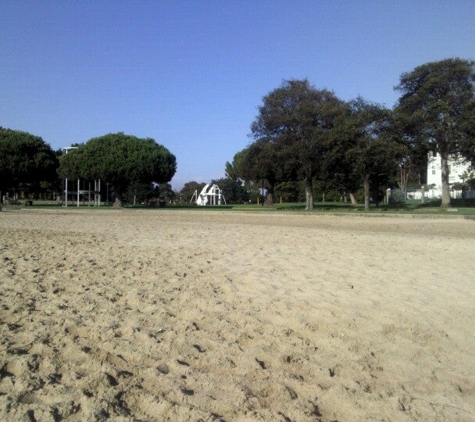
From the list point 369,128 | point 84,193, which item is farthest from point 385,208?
point 84,193

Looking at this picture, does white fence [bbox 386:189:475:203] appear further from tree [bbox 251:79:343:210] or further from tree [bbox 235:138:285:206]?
tree [bbox 251:79:343:210]

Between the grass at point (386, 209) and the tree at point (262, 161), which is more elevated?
the tree at point (262, 161)

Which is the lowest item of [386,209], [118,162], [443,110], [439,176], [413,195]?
[386,209]

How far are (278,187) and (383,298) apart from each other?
7426 centimetres

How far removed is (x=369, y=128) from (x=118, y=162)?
94.2ft

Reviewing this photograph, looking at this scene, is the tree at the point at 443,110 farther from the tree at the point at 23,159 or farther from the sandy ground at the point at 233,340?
the tree at the point at 23,159

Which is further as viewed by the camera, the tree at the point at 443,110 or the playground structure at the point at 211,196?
the playground structure at the point at 211,196

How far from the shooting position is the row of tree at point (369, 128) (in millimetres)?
34438

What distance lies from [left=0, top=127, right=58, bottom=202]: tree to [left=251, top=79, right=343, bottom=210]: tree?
27148 mm

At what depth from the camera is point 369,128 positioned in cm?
3588

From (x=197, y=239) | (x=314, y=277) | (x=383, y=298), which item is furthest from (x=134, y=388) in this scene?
(x=197, y=239)

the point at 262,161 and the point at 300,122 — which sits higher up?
the point at 300,122

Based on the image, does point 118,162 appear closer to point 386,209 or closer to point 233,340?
point 386,209

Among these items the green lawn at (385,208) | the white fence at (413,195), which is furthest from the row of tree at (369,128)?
the white fence at (413,195)
